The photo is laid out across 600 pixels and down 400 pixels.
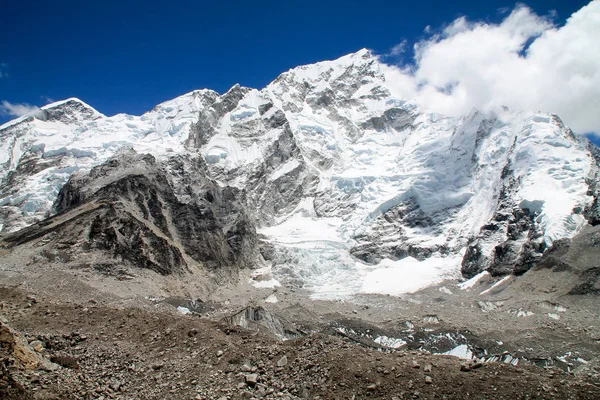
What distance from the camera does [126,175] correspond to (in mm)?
98562

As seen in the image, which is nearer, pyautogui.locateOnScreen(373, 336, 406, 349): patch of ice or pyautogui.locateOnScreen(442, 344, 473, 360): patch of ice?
pyautogui.locateOnScreen(442, 344, 473, 360): patch of ice

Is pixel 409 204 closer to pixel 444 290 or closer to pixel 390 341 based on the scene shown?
pixel 444 290

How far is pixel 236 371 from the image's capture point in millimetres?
17844

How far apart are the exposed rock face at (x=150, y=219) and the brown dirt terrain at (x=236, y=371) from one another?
158ft

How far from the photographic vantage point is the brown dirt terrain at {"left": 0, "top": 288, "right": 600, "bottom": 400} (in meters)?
15.6

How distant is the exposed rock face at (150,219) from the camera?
228 feet

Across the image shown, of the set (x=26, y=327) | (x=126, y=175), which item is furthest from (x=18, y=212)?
(x=26, y=327)

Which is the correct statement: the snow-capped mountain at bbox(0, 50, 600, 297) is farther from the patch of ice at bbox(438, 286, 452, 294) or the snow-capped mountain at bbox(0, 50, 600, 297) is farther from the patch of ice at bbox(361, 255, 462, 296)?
the patch of ice at bbox(438, 286, 452, 294)

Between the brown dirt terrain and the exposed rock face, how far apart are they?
48.0 meters

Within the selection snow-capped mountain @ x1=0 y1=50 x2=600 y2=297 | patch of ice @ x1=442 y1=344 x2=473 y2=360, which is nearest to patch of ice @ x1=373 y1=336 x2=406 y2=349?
patch of ice @ x1=442 y1=344 x2=473 y2=360

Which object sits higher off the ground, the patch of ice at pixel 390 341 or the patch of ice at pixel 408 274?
the patch of ice at pixel 408 274

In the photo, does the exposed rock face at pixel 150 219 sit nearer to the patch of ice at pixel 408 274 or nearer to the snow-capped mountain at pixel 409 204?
the snow-capped mountain at pixel 409 204

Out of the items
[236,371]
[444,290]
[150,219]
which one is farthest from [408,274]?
[236,371]

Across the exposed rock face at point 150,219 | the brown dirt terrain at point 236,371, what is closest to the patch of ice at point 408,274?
the exposed rock face at point 150,219
